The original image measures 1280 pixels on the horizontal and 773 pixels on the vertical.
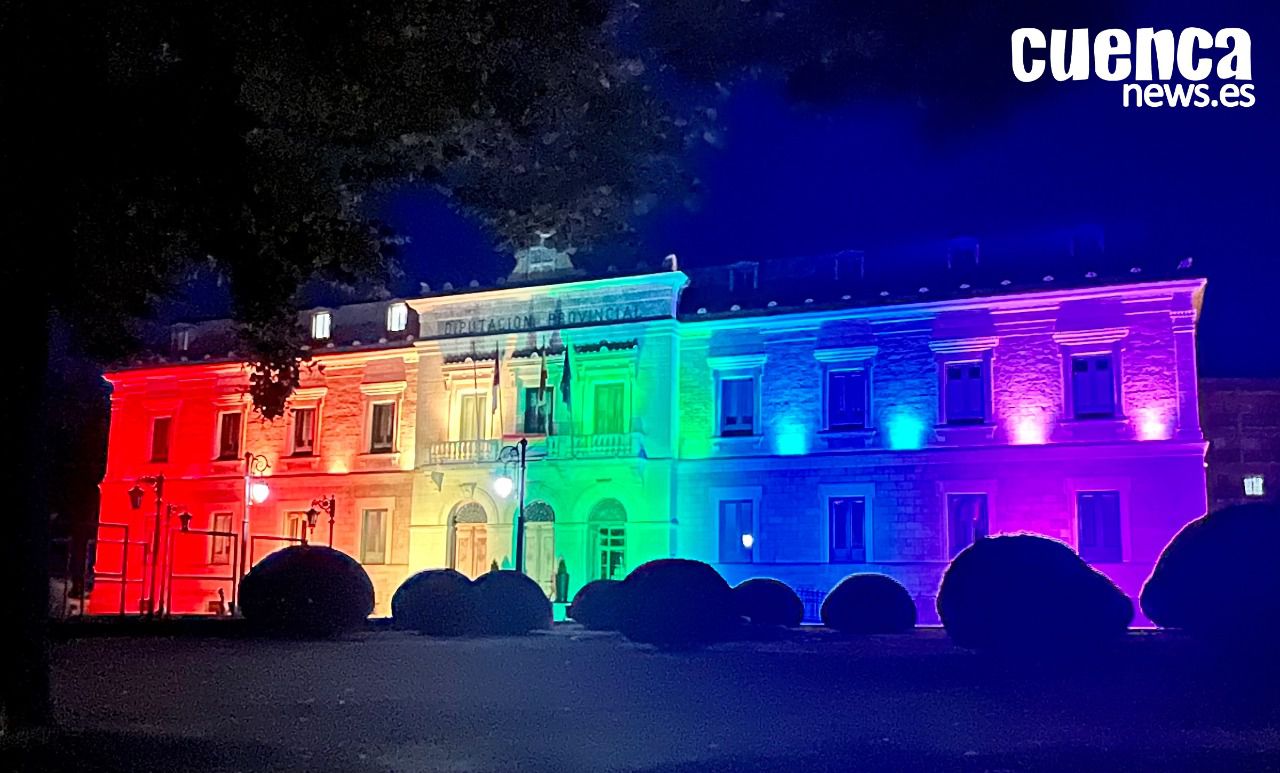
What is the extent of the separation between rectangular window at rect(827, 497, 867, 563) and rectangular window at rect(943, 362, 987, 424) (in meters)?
3.53

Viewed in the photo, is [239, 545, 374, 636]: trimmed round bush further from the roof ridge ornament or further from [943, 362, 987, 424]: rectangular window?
[943, 362, 987, 424]: rectangular window

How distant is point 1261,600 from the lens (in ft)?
42.4

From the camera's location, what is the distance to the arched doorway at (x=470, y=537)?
34594mm

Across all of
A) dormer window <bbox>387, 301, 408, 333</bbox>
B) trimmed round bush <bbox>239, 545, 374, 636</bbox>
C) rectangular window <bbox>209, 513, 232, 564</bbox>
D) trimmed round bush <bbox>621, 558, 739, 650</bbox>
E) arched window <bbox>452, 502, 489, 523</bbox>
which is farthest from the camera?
dormer window <bbox>387, 301, 408, 333</bbox>

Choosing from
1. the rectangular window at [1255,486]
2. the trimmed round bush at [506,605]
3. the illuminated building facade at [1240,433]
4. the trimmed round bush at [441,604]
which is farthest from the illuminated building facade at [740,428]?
the rectangular window at [1255,486]

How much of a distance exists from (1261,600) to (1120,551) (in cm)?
1666

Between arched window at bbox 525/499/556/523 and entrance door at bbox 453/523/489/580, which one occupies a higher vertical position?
arched window at bbox 525/499/556/523

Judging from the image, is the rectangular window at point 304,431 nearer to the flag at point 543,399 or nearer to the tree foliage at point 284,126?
the flag at point 543,399

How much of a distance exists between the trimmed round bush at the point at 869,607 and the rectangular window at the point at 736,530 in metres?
9.74

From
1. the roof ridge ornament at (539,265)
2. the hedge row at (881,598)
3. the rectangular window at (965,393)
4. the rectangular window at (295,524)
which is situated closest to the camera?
the hedge row at (881,598)

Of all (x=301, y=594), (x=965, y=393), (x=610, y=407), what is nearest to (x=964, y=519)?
(x=965, y=393)

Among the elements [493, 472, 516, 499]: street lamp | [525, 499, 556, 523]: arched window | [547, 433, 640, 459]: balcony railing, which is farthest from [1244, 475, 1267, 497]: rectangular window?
[493, 472, 516, 499]: street lamp

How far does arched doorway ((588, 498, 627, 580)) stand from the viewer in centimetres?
3284

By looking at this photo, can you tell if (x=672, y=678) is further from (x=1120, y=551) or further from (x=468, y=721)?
(x=1120, y=551)
